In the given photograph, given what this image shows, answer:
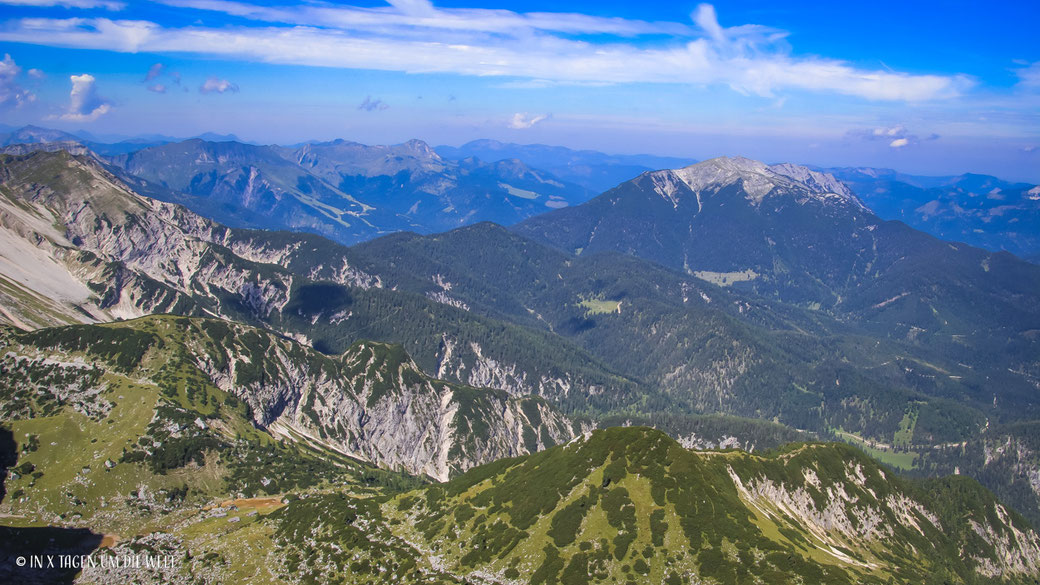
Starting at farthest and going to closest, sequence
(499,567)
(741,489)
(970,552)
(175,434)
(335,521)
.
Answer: (970,552) → (175,434) → (741,489) → (335,521) → (499,567)

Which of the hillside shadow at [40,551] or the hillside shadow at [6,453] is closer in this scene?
the hillside shadow at [40,551]

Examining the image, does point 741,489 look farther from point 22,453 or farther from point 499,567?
point 22,453

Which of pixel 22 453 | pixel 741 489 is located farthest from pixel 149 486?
pixel 741 489

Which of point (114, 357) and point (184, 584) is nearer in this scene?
point (184, 584)

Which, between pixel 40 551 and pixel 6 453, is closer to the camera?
pixel 40 551

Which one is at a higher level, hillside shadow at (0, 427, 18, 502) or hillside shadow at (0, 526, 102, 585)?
hillside shadow at (0, 427, 18, 502)

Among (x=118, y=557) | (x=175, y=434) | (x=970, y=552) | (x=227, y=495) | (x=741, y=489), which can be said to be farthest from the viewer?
(x=970, y=552)

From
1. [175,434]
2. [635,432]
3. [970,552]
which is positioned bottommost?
[970,552]

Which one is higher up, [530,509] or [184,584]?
[530,509]

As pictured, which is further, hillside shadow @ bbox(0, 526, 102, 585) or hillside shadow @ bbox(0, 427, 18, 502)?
hillside shadow @ bbox(0, 427, 18, 502)

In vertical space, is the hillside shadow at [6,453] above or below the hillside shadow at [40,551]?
above

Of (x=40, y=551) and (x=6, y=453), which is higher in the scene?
(x=6, y=453)
